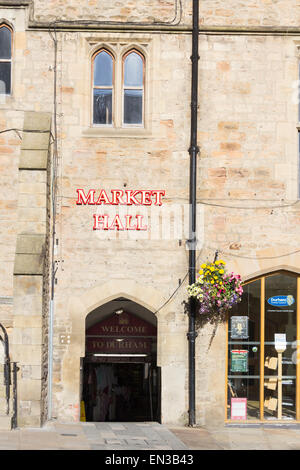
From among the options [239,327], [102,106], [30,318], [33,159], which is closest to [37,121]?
[33,159]

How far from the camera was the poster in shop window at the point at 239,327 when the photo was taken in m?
16.4

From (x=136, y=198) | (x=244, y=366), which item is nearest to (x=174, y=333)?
(x=244, y=366)

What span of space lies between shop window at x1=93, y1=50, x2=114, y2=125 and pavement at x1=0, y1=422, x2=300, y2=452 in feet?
19.6

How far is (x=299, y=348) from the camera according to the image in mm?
16469

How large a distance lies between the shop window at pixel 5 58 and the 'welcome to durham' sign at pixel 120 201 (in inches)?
99.7

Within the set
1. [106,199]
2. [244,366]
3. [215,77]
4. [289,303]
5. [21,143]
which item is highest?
A: [215,77]

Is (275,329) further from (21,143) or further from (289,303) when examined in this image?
(21,143)

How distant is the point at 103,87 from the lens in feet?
54.9

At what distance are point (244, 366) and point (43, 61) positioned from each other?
7162 mm

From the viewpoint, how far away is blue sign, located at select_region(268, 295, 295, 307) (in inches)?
649

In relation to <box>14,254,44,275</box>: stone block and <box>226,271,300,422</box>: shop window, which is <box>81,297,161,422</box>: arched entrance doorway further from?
<box>14,254,44,275</box>: stone block

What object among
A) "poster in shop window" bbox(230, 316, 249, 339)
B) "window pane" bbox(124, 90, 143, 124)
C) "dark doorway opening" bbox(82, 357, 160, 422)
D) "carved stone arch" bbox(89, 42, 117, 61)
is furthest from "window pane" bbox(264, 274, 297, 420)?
"carved stone arch" bbox(89, 42, 117, 61)

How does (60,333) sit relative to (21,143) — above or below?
below

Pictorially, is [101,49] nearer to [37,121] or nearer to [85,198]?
[37,121]
